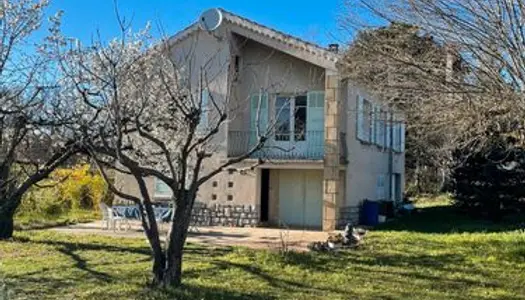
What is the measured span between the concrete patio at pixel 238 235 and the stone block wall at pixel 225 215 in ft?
1.72

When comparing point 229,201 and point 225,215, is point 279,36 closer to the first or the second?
point 229,201

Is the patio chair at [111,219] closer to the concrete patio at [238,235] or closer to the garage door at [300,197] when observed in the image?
the concrete patio at [238,235]

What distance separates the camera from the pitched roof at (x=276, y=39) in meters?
19.6

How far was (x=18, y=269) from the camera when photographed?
11055mm

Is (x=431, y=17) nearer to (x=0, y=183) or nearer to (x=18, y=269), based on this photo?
(x=18, y=269)

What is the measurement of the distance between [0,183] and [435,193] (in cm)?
3058

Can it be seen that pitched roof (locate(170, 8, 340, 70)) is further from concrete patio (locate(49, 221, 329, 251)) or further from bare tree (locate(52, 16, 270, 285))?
concrete patio (locate(49, 221, 329, 251))

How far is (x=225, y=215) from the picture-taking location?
21.2 metres

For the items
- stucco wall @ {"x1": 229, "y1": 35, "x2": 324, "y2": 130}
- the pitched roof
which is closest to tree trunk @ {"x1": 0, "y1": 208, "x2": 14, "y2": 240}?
stucco wall @ {"x1": 229, "y1": 35, "x2": 324, "y2": 130}

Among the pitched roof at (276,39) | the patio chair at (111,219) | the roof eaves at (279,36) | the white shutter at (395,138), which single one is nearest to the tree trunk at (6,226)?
the patio chair at (111,219)

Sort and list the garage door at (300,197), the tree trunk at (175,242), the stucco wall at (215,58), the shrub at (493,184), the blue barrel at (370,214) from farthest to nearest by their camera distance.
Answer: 1. the shrub at (493,184)
2. the blue barrel at (370,214)
3. the garage door at (300,197)
4. the stucco wall at (215,58)
5. the tree trunk at (175,242)

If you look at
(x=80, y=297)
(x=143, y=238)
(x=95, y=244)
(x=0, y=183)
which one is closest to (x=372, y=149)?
(x=143, y=238)

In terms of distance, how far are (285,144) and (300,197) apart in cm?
202

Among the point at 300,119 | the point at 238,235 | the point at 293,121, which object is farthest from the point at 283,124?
the point at 238,235
